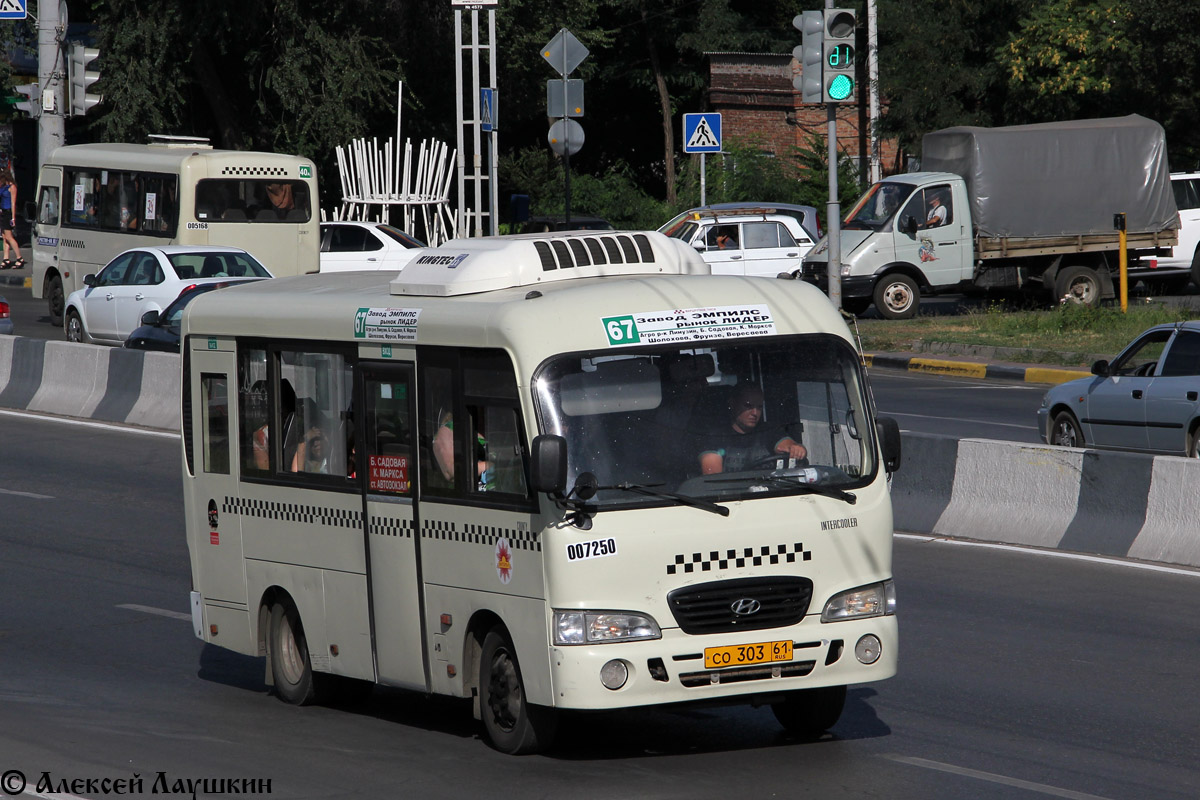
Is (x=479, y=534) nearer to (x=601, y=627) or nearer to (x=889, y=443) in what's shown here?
(x=601, y=627)

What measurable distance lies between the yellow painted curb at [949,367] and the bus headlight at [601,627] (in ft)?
56.5

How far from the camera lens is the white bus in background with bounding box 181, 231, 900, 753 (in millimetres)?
6992

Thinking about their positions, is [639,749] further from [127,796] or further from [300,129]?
[300,129]

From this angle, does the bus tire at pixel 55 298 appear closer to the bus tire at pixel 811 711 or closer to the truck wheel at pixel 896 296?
the truck wheel at pixel 896 296

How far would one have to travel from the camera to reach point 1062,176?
29.1 metres

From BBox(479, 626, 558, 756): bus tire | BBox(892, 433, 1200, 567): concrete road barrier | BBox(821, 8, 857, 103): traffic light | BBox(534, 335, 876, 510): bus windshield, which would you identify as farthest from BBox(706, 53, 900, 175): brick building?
BBox(479, 626, 558, 756): bus tire

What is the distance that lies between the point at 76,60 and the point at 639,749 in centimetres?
2123

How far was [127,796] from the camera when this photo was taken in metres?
6.83

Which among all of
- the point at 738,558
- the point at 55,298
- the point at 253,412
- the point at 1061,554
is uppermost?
the point at 55,298

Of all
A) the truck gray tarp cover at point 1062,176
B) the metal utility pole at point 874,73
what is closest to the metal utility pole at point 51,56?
the truck gray tarp cover at point 1062,176

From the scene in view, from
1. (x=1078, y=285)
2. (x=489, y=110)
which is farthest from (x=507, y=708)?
(x=489, y=110)

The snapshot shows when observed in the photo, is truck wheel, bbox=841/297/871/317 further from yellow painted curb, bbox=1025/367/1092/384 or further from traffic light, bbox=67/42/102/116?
traffic light, bbox=67/42/102/116

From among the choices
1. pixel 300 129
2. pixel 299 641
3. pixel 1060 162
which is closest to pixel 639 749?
pixel 299 641

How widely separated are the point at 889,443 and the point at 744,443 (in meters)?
0.73
